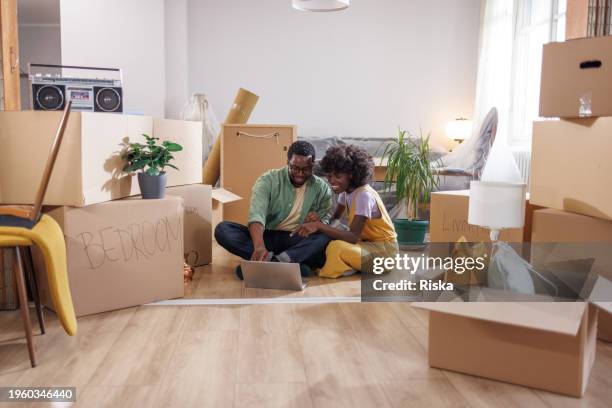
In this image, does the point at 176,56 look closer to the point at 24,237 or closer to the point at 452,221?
the point at 452,221

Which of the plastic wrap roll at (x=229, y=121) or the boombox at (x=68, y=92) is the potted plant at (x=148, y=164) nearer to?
the boombox at (x=68, y=92)

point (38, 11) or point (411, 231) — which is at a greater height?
point (38, 11)

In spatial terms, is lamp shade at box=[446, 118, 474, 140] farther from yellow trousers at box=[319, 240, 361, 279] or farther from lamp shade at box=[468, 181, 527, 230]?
lamp shade at box=[468, 181, 527, 230]

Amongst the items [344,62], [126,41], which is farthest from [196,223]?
[344,62]

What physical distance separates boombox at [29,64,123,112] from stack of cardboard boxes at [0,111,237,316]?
0.13 m

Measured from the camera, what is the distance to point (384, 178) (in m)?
4.57

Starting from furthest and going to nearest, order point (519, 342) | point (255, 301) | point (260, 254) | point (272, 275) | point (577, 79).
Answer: point (260, 254) → point (272, 275) → point (255, 301) → point (577, 79) → point (519, 342)

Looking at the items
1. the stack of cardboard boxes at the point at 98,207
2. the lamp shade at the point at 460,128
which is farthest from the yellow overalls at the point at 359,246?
the lamp shade at the point at 460,128

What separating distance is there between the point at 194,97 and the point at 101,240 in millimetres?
3183

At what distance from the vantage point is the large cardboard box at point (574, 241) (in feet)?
6.90

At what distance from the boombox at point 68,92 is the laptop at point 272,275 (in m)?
0.94

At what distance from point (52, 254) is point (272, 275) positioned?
45.1 inches

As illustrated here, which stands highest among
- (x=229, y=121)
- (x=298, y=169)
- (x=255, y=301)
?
(x=229, y=121)

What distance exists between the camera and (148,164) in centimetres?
252
